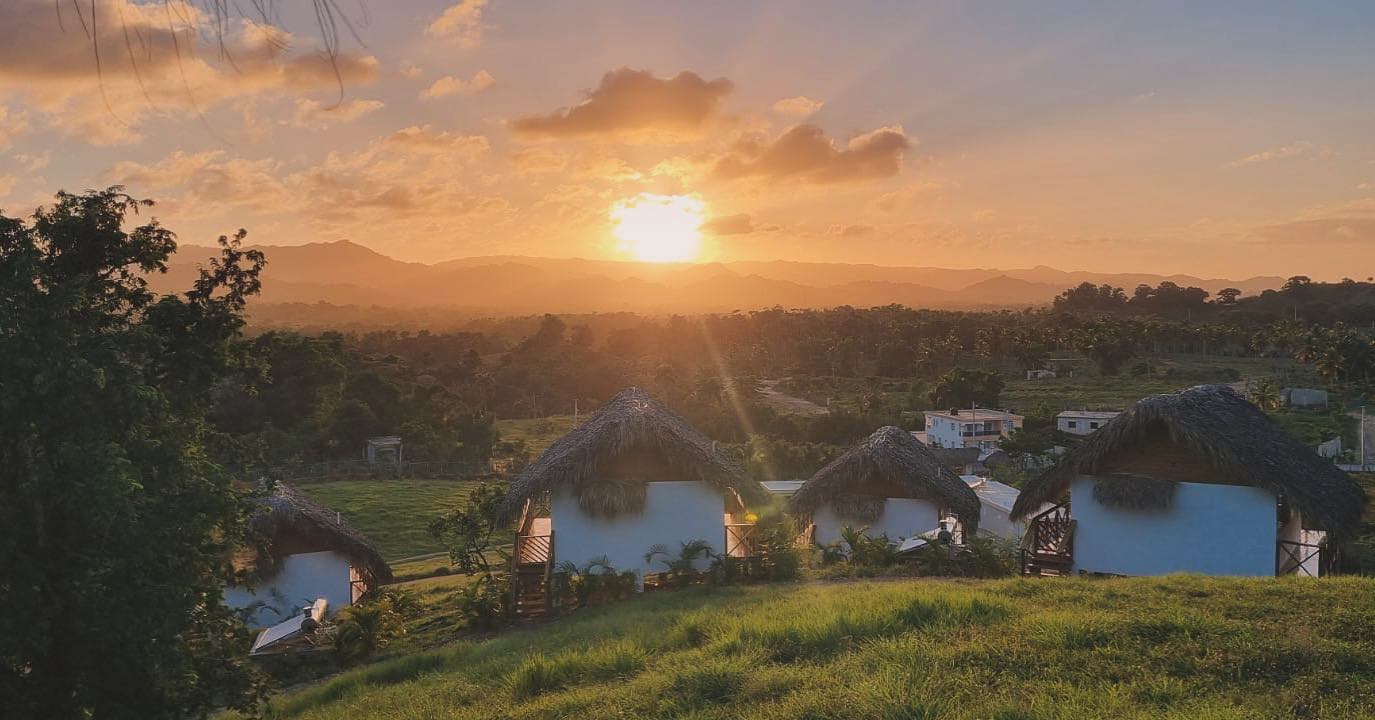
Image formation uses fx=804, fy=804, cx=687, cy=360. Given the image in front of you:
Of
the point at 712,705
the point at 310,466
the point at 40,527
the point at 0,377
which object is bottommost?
the point at 310,466

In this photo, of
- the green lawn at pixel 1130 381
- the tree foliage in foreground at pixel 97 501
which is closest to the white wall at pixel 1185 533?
the tree foliage in foreground at pixel 97 501

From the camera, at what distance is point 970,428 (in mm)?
43281

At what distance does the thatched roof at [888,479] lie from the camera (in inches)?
666

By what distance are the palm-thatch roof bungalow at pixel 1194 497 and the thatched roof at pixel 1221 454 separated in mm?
20

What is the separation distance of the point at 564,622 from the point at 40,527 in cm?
675

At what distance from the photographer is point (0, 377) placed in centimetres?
591

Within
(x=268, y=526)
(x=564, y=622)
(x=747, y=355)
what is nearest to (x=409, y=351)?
(x=747, y=355)

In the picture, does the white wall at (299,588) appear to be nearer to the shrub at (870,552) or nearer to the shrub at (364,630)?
the shrub at (364,630)

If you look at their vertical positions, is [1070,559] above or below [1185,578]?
below

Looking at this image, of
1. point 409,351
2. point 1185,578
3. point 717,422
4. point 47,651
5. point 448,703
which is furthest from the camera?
point 409,351

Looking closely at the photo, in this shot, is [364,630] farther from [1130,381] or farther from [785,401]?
[1130,381]

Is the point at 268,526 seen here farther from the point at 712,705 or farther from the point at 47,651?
the point at 712,705

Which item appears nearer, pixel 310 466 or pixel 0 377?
pixel 0 377

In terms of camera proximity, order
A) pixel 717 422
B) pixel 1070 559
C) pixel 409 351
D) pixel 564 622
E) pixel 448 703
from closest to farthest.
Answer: pixel 448 703, pixel 564 622, pixel 1070 559, pixel 717 422, pixel 409 351
